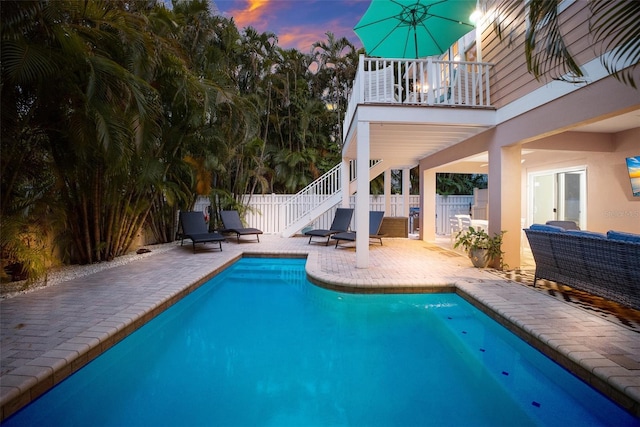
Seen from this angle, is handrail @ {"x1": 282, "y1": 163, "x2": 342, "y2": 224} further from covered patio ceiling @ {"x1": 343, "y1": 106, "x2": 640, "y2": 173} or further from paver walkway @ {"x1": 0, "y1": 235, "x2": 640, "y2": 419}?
paver walkway @ {"x1": 0, "y1": 235, "x2": 640, "y2": 419}

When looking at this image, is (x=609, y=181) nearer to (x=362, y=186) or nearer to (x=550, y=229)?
(x=550, y=229)

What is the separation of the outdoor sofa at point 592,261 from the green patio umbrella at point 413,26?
16.4 ft

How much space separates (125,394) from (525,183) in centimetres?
1068

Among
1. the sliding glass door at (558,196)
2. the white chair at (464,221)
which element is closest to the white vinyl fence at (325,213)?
the white chair at (464,221)

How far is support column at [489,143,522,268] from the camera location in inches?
253

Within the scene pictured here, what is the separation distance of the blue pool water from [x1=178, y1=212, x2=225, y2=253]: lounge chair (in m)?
4.07

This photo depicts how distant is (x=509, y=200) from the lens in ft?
21.2

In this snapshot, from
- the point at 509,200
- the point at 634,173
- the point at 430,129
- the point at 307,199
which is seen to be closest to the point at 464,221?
the point at 509,200

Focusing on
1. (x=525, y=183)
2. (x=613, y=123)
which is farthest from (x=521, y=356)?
(x=525, y=183)

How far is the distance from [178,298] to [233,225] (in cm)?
610

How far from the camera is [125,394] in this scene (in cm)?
283

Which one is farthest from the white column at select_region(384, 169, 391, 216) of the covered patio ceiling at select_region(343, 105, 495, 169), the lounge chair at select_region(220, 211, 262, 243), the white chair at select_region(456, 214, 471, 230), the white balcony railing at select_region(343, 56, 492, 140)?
the white balcony railing at select_region(343, 56, 492, 140)

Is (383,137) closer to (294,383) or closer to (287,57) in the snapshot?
(294,383)

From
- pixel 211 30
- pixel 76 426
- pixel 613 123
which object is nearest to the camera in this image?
pixel 76 426
